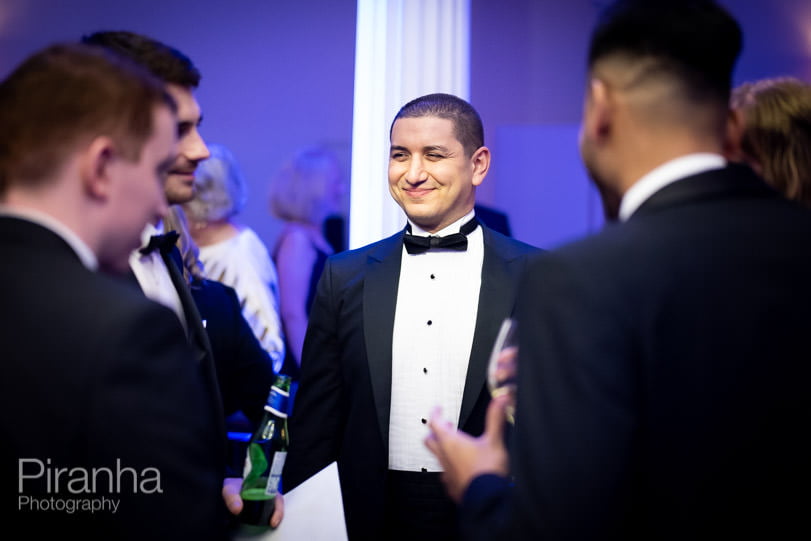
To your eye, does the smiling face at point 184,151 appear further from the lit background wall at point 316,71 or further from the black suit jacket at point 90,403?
the lit background wall at point 316,71

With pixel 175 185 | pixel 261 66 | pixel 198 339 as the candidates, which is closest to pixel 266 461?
pixel 198 339

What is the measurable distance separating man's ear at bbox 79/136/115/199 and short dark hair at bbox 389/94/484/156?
56.8 inches

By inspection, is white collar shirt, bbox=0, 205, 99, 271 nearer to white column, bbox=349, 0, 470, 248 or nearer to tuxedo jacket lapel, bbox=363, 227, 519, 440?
tuxedo jacket lapel, bbox=363, 227, 519, 440

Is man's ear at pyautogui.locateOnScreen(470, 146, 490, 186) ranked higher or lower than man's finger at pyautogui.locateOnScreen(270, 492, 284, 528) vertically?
higher

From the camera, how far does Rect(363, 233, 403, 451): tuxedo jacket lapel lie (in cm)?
227

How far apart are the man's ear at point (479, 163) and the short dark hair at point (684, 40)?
131cm

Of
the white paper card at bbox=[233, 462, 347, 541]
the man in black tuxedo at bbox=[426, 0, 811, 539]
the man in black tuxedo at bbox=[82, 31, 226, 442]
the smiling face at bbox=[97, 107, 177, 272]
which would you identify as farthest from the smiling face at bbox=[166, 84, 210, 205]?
the man in black tuxedo at bbox=[426, 0, 811, 539]

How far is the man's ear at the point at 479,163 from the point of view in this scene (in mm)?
2553

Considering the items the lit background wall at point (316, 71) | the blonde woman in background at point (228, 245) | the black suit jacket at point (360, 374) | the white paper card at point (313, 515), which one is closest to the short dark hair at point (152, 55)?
the black suit jacket at point (360, 374)

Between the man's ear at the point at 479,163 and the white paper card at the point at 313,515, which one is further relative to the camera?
the man's ear at the point at 479,163

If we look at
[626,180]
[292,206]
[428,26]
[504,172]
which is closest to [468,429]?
[626,180]

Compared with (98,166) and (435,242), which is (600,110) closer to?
(98,166)

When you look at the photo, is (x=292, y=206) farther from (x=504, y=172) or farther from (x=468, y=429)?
(x=468, y=429)

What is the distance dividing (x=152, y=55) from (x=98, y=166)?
840 millimetres
